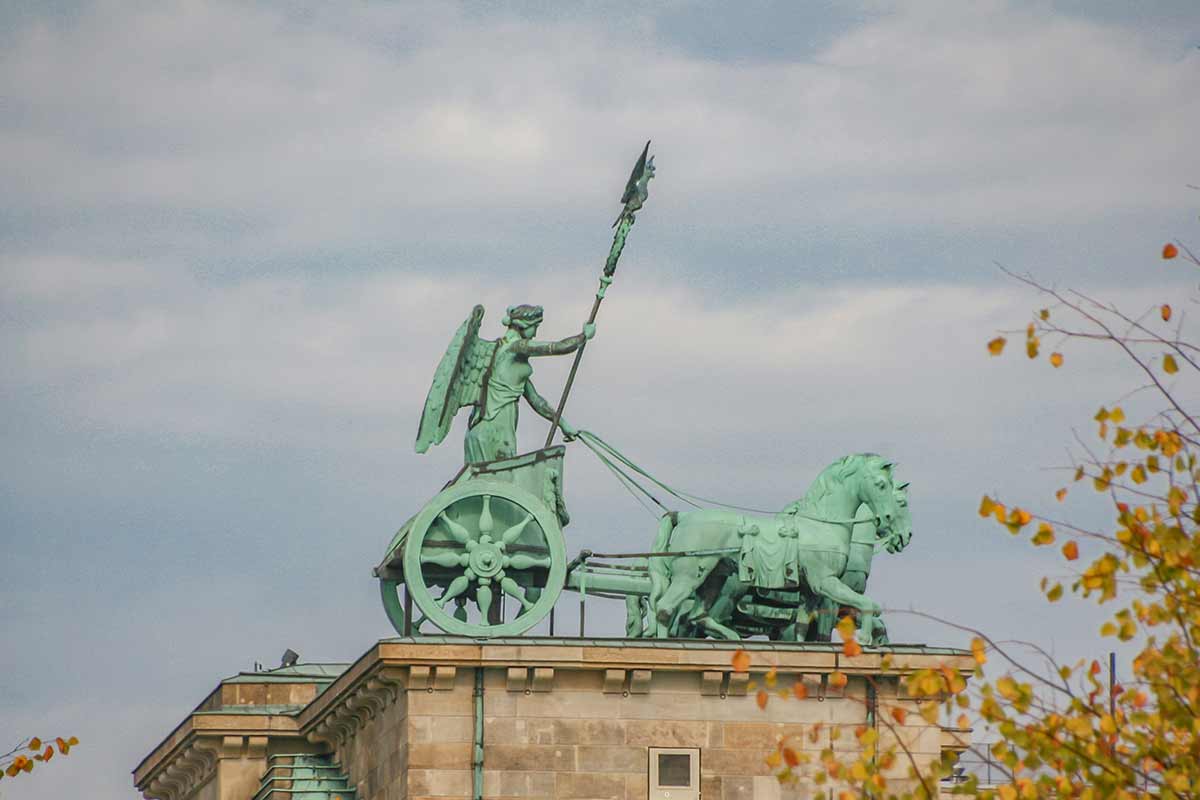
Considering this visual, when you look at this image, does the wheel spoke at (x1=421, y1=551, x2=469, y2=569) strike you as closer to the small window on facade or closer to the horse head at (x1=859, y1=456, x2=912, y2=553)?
the small window on facade

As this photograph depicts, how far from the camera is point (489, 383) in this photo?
4975 cm

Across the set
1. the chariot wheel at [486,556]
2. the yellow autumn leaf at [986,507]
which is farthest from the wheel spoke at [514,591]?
the yellow autumn leaf at [986,507]

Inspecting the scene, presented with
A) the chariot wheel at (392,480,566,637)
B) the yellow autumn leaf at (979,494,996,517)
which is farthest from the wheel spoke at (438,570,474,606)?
the yellow autumn leaf at (979,494,996,517)

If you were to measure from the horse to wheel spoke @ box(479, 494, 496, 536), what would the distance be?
2.48 metres

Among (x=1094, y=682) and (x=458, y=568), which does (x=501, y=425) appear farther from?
(x=1094, y=682)

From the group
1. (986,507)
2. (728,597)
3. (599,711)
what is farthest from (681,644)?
(986,507)

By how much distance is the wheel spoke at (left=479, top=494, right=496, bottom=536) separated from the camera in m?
48.2

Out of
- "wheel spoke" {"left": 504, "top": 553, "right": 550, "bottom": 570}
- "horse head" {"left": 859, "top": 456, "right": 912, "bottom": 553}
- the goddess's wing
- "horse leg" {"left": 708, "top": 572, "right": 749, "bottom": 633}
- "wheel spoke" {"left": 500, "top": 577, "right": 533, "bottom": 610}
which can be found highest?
the goddess's wing

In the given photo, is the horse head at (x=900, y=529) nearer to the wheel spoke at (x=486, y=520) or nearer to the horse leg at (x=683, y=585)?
the horse leg at (x=683, y=585)

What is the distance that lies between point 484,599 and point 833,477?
5481mm

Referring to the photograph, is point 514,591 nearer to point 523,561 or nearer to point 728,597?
point 523,561

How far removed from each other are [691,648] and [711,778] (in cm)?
177

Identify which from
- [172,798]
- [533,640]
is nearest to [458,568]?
[533,640]

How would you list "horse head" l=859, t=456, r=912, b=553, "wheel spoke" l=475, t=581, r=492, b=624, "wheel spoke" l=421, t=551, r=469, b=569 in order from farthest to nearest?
"horse head" l=859, t=456, r=912, b=553, "wheel spoke" l=421, t=551, r=469, b=569, "wheel spoke" l=475, t=581, r=492, b=624
